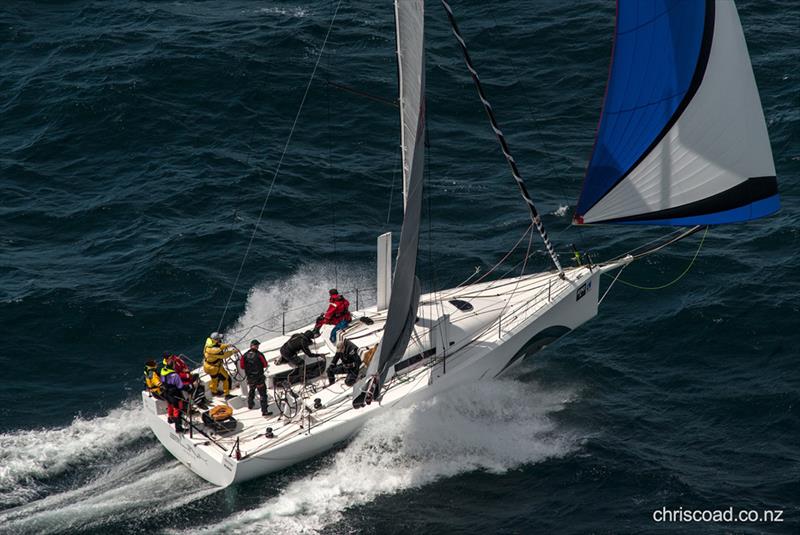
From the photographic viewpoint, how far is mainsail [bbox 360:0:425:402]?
21719 mm

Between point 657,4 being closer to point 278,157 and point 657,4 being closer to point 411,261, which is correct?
point 411,261

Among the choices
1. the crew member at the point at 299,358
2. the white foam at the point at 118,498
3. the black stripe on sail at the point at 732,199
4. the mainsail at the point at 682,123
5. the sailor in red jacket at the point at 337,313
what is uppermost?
the mainsail at the point at 682,123

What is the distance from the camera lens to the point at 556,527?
865 inches

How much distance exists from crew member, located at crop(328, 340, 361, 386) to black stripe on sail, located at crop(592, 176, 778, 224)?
286 inches

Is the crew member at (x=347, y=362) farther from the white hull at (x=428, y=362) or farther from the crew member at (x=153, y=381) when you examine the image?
the crew member at (x=153, y=381)

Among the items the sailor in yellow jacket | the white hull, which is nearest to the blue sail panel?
the white hull

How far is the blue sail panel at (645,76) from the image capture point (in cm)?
2348

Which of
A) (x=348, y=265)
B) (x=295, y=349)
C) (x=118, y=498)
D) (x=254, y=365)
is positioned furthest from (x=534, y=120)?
(x=118, y=498)

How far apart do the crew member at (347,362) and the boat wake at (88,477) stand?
3.77m

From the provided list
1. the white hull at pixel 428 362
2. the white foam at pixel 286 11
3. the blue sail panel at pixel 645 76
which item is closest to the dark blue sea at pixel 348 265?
the white foam at pixel 286 11

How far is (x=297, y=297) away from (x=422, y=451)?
23.4ft

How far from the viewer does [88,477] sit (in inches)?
922

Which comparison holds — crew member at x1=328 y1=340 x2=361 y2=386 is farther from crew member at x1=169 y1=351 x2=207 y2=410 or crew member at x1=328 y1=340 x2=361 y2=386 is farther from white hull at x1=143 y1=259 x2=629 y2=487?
crew member at x1=169 y1=351 x2=207 y2=410

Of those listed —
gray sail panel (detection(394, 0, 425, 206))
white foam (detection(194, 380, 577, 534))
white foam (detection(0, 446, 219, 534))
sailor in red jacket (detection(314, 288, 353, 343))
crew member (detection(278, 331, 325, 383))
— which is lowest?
white foam (detection(194, 380, 577, 534))
